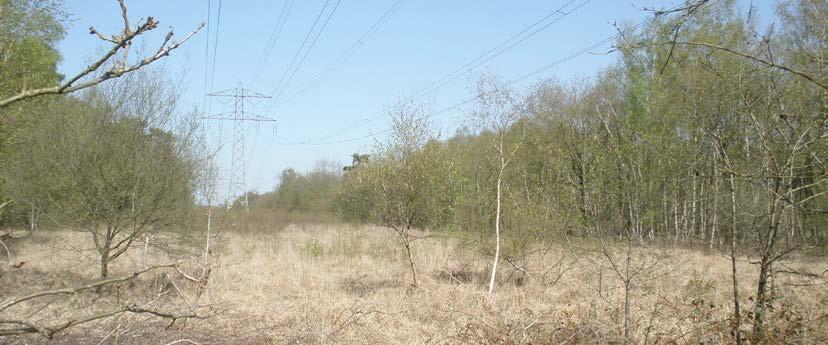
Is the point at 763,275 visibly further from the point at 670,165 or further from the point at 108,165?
the point at 108,165

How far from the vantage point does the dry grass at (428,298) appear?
676 cm

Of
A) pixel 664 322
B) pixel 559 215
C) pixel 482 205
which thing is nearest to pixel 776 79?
pixel 664 322

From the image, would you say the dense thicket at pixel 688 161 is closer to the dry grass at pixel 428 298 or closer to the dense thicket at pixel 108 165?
the dry grass at pixel 428 298

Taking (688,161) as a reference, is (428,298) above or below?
below

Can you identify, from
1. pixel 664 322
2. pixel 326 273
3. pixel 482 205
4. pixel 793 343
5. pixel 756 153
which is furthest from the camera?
pixel 326 273

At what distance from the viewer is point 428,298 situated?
10164mm

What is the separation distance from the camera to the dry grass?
22.2ft

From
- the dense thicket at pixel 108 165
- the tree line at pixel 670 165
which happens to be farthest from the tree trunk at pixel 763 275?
the dense thicket at pixel 108 165

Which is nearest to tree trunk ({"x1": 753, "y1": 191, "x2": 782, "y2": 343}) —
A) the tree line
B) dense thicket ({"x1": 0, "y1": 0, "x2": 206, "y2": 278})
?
the tree line

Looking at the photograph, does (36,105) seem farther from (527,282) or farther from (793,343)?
(793,343)

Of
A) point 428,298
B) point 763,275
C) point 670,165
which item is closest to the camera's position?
point 763,275

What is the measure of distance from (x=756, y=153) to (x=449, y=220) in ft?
23.9

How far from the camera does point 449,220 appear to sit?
12875 millimetres

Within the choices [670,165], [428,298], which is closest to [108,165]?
[428,298]
